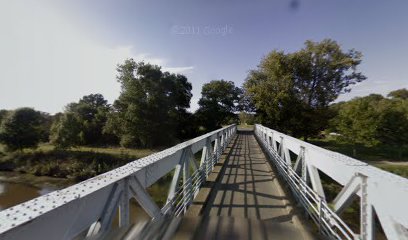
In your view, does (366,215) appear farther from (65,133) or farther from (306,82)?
(65,133)

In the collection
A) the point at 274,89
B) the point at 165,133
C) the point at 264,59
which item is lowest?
the point at 165,133

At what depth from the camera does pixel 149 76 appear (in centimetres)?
2775

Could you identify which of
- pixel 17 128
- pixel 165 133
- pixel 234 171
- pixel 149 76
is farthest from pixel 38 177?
pixel 234 171

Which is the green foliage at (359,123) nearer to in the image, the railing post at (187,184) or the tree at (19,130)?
the railing post at (187,184)

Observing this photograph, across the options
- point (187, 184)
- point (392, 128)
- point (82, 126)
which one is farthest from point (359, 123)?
point (82, 126)

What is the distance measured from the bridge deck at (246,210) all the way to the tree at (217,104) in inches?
1230

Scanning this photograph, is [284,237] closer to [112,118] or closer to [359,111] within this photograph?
[359,111]

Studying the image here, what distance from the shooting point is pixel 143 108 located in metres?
→ 26.7

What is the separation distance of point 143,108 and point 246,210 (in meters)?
24.7

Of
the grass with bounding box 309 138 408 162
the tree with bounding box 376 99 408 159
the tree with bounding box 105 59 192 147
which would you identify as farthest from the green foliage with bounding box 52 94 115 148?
the tree with bounding box 376 99 408 159

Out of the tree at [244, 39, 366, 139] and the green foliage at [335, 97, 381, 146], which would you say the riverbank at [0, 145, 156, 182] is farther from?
the green foliage at [335, 97, 381, 146]

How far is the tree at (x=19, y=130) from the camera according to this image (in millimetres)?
26156

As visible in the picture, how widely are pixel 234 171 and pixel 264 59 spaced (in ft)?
52.0

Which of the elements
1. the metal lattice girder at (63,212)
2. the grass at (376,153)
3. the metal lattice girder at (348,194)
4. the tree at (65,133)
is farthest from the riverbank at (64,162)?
the grass at (376,153)
